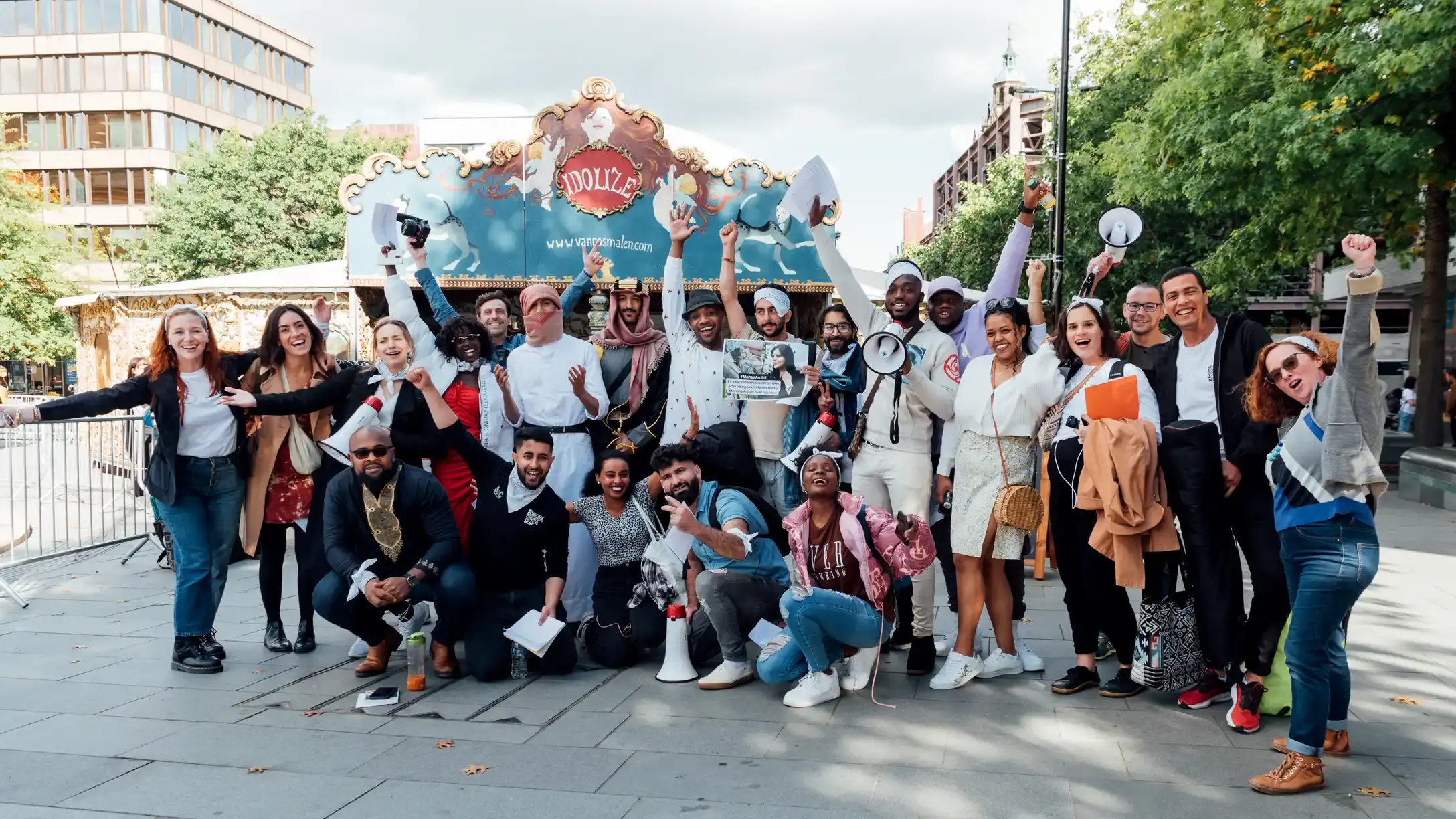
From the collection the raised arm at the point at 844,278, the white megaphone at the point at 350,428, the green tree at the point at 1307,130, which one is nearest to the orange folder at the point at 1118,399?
the raised arm at the point at 844,278

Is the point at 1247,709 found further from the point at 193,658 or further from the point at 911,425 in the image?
the point at 193,658

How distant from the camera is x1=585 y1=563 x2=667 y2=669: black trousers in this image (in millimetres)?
5355

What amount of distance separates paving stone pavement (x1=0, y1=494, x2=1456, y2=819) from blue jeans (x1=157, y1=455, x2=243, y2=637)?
34 cm

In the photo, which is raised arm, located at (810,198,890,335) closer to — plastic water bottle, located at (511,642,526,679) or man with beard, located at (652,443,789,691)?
man with beard, located at (652,443,789,691)

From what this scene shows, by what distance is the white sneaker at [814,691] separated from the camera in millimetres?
4668

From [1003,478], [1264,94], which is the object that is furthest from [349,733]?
[1264,94]

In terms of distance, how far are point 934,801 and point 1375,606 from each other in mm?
4776

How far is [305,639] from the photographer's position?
5.79 meters

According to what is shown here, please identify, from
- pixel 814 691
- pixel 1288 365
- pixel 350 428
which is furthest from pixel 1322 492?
pixel 350 428

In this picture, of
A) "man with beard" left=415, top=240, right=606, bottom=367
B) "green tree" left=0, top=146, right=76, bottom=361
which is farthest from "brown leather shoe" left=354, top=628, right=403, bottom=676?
"green tree" left=0, top=146, right=76, bottom=361

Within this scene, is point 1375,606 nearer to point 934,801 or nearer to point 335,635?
point 934,801

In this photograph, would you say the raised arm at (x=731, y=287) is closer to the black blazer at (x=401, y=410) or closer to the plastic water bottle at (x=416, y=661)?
the black blazer at (x=401, y=410)

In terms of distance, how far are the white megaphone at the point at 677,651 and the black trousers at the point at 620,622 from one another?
8.7 inches

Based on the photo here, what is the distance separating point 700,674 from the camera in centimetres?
529
